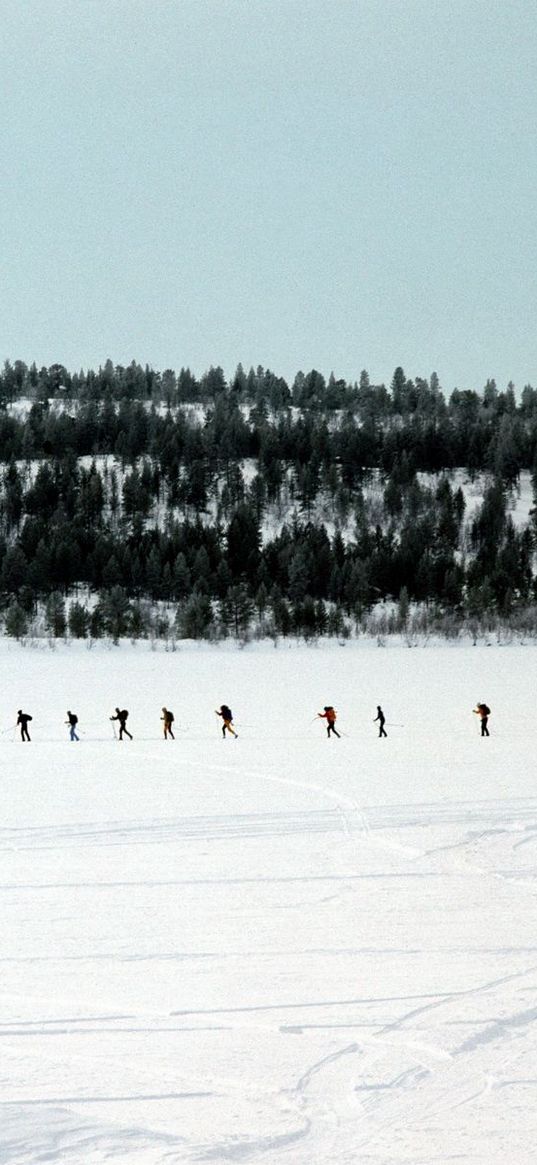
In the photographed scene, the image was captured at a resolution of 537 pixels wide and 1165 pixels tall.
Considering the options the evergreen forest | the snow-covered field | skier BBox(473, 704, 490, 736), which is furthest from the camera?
the evergreen forest

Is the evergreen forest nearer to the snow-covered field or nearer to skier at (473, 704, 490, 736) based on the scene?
skier at (473, 704, 490, 736)

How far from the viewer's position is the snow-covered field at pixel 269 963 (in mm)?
5488

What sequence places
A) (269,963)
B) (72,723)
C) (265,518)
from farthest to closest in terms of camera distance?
(265,518), (72,723), (269,963)

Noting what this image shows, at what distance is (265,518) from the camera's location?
411 feet

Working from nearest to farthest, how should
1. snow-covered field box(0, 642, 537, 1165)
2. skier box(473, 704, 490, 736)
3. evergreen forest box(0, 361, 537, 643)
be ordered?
snow-covered field box(0, 642, 537, 1165)
skier box(473, 704, 490, 736)
evergreen forest box(0, 361, 537, 643)

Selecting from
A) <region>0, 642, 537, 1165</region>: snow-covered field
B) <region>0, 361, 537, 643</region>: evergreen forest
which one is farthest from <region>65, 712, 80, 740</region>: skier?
<region>0, 361, 537, 643</region>: evergreen forest

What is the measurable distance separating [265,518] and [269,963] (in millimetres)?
117358

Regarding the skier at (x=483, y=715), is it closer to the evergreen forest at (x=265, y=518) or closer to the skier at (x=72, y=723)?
the skier at (x=72, y=723)

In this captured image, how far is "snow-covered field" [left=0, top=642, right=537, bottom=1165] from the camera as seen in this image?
549 centimetres

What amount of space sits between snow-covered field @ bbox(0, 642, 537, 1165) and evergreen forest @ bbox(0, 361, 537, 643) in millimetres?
61147

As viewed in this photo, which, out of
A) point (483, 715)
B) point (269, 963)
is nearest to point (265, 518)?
point (483, 715)

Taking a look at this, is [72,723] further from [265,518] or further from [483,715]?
[265,518]

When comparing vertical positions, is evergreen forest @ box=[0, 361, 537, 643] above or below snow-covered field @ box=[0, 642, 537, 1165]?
above

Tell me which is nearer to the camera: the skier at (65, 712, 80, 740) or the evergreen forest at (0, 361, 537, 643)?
the skier at (65, 712, 80, 740)
